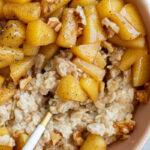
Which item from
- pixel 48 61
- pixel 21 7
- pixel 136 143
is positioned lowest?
pixel 136 143

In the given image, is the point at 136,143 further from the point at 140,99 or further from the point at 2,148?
the point at 2,148

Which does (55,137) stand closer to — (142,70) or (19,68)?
(19,68)

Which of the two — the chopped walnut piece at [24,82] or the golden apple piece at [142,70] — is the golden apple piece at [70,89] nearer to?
the chopped walnut piece at [24,82]

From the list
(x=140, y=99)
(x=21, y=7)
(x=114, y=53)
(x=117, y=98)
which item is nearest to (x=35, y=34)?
(x=21, y=7)

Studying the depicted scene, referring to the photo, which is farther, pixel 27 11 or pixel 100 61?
pixel 100 61

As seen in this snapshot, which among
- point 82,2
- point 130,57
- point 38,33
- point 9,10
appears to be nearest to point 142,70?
point 130,57

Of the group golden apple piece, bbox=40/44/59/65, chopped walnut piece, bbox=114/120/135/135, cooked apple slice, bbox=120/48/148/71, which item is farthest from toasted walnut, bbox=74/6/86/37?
chopped walnut piece, bbox=114/120/135/135

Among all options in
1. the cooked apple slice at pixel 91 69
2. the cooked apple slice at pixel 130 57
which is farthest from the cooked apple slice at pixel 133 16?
the cooked apple slice at pixel 91 69
